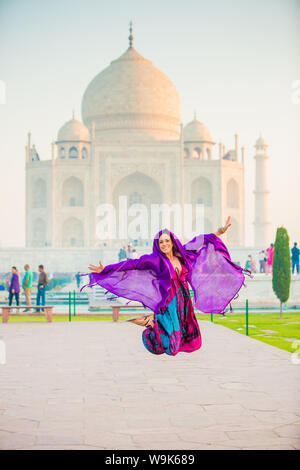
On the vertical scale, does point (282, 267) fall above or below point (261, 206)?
below

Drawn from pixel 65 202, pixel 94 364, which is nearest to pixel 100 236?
pixel 65 202

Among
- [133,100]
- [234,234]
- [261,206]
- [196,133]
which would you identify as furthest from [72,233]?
[261,206]

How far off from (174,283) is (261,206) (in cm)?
2777

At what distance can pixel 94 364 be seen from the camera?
4852 millimetres

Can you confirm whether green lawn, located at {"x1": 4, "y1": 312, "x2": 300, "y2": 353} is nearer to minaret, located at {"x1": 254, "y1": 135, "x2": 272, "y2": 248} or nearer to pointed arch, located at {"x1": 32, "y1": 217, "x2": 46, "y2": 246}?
minaret, located at {"x1": 254, "y1": 135, "x2": 272, "y2": 248}

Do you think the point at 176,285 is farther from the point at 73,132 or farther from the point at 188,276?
the point at 73,132

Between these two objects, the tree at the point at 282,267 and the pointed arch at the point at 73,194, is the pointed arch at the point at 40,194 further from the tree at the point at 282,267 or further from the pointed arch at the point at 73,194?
the tree at the point at 282,267

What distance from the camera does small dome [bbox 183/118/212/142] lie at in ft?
111

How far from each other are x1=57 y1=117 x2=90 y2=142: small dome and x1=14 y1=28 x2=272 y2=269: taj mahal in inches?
0.8

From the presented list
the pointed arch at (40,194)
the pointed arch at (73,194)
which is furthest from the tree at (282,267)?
the pointed arch at (40,194)

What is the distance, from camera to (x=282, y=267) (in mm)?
11109

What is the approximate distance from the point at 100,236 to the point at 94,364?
2542 cm

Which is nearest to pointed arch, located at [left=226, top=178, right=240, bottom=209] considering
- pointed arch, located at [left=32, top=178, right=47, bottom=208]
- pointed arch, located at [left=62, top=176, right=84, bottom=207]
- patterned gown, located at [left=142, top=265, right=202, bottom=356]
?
pointed arch, located at [left=62, top=176, right=84, bottom=207]
